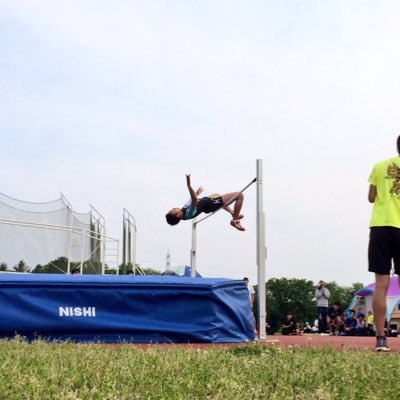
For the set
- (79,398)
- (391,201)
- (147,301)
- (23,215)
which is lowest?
(79,398)

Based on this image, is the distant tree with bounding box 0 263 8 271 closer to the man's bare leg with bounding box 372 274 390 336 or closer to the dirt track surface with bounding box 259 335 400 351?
the dirt track surface with bounding box 259 335 400 351

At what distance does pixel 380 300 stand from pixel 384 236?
0.47 m

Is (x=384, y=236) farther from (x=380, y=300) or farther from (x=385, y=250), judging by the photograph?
(x=380, y=300)

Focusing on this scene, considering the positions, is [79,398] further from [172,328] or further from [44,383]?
[172,328]

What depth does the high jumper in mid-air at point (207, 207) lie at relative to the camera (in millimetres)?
8445

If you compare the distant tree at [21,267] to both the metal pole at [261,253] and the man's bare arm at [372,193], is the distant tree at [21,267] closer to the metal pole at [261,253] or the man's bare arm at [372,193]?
the metal pole at [261,253]

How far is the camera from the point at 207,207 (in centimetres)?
866

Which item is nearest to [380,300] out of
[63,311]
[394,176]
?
[394,176]

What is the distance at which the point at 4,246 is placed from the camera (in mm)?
11484

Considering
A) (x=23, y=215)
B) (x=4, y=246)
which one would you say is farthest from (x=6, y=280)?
(x=23, y=215)

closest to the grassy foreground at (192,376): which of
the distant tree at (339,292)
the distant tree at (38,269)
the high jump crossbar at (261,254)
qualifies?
the high jump crossbar at (261,254)

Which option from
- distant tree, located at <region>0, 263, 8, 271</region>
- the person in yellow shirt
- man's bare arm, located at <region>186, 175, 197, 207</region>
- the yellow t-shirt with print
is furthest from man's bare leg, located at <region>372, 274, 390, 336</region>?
distant tree, located at <region>0, 263, 8, 271</region>

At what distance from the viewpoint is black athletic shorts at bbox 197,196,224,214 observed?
28.2 ft

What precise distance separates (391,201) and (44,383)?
3.06 m
